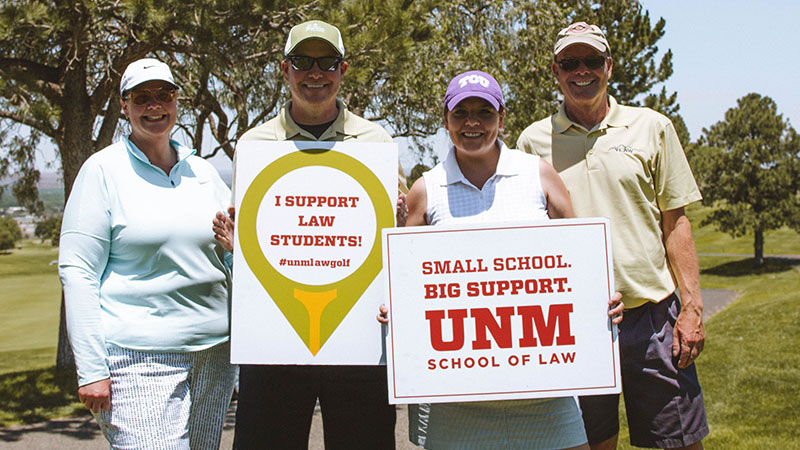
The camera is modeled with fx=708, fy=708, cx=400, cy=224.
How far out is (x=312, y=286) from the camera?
2840mm

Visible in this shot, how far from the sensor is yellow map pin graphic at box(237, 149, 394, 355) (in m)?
2.83

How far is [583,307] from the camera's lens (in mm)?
2645

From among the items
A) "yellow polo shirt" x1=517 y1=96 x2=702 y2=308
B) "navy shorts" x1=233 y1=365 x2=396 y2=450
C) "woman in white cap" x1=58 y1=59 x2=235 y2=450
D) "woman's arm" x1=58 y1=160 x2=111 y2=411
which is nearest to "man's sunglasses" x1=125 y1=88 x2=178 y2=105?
"woman in white cap" x1=58 y1=59 x2=235 y2=450

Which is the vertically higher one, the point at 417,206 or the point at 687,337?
the point at 417,206

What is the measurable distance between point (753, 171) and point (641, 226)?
43710 millimetres

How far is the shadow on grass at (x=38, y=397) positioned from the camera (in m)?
7.53

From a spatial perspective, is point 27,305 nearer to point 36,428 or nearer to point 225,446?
point 36,428

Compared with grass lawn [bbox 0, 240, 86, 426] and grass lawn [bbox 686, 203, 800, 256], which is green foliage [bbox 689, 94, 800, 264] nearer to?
grass lawn [bbox 686, 203, 800, 256]

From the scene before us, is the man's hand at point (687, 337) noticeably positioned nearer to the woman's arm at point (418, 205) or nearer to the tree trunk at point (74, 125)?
the woman's arm at point (418, 205)

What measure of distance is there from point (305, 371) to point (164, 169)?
105cm

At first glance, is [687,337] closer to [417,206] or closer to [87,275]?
[417,206]

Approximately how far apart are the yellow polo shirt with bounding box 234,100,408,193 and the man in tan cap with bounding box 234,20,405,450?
0.10 m

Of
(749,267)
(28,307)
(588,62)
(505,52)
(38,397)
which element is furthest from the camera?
(749,267)

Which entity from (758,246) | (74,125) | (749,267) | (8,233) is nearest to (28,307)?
(74,125)
